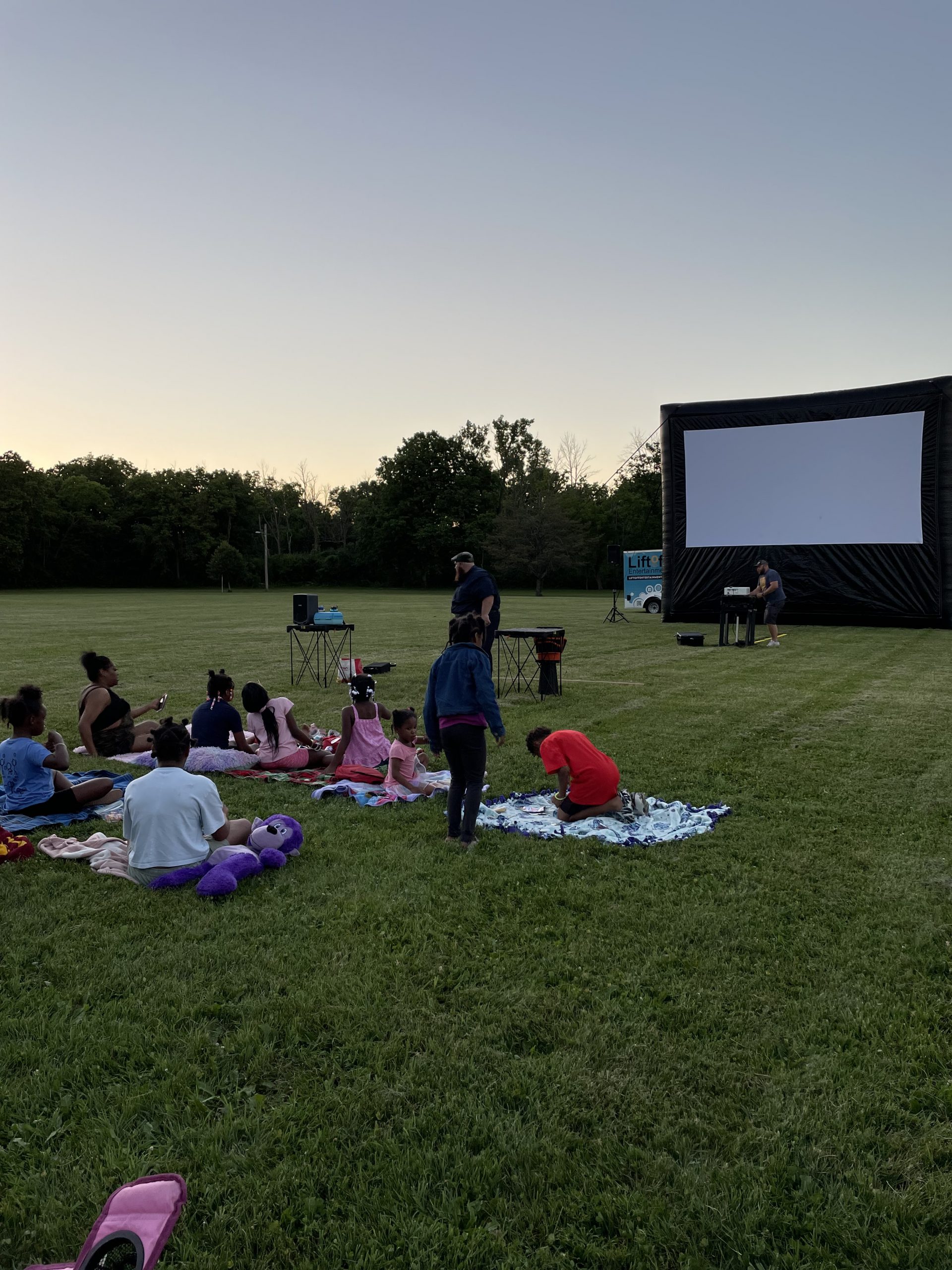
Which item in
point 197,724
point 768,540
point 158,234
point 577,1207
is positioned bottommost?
point 577,1207

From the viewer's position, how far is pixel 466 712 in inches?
191

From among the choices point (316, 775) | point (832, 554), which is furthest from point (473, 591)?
point (832, 554)

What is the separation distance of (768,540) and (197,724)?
18325 millimetres

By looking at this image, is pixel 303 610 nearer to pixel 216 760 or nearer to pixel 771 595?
pixel 216 760

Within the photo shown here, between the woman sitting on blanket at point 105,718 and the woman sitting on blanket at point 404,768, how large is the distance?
2.62 m

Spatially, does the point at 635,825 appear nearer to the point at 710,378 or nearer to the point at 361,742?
the point at 361,742

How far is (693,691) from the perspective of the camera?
424 inches

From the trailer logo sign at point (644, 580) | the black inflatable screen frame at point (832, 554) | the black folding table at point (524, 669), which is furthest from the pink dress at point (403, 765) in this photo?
the trailer logo sign at point (644, 580)

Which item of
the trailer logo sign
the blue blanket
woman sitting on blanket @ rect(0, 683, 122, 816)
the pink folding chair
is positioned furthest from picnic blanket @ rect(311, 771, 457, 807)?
the trailer logo sign

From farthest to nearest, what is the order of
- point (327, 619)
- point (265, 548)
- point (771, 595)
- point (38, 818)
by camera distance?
point (265, 548), point (771, 595), point (327, 619), point (38, 818)

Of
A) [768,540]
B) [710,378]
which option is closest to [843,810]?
[768,540]

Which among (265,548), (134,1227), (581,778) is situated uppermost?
(265,548)

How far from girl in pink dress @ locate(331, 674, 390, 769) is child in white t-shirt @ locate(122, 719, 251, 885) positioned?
2.46m

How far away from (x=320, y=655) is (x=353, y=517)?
200 ft
